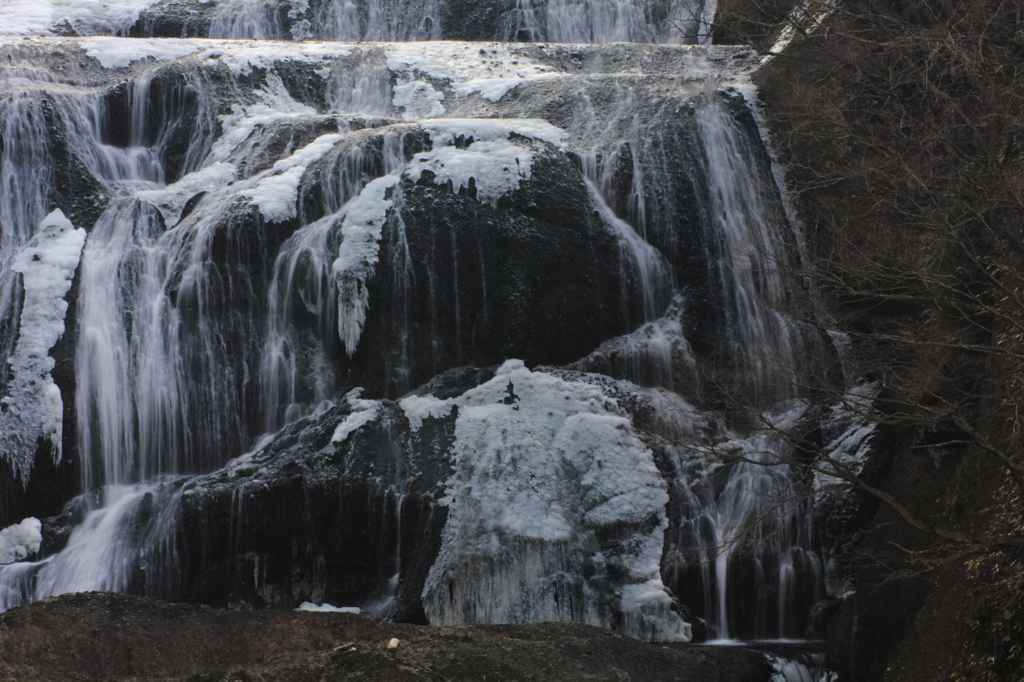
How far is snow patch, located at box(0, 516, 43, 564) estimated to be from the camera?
33.6 feet

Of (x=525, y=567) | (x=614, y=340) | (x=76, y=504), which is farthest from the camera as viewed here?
(x=614, y=340)

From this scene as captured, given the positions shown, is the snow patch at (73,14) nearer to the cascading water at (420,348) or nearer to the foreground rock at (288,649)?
the cascading water at (420,348)

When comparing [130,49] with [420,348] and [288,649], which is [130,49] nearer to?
[420,348]

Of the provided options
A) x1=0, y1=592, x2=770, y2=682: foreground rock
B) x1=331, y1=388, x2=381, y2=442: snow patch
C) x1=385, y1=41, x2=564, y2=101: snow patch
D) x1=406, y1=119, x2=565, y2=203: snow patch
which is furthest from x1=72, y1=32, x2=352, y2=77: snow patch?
x1=0, y1=592, x2=770, y2=682: foreground rock

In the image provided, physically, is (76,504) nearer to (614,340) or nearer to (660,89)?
(614,340)

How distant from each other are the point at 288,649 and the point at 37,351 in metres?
6.10

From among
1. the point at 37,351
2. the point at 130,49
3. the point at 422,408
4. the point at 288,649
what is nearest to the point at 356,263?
the point at 422,408

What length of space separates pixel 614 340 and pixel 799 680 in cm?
477

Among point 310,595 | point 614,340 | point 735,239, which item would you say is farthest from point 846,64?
point 310,595

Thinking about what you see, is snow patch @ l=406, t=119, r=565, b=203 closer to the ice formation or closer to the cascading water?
the cascading water

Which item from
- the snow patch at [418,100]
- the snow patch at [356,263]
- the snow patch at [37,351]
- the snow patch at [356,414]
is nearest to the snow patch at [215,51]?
the snow patch at [418,100]

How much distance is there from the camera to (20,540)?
1033cm

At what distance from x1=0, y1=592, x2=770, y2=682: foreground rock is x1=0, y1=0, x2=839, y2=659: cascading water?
1861 millimetres

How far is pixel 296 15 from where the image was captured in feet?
63.1
